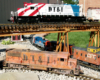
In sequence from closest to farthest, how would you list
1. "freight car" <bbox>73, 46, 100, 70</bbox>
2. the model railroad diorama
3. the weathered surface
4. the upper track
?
the weathered surface < the model railroad diorama < the upper track < "freight car" <bbox>73, 46, 100, 70</bbox>

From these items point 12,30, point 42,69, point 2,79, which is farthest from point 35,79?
point 12,30

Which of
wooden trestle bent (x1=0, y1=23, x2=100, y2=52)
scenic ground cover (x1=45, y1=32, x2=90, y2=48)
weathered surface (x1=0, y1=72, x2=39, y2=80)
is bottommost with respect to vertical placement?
scenic ground cover (x1=45, y1=32, x2=90, y2=48)

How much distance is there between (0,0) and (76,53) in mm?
26712

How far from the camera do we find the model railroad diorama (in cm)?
1297

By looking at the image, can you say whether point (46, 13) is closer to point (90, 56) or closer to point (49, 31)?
point (49, 31)

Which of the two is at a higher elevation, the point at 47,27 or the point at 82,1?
the point at 82,1

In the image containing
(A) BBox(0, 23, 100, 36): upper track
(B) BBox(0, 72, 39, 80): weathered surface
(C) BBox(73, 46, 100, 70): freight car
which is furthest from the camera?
(C) BBox(73, 46, 100, 70): freight car

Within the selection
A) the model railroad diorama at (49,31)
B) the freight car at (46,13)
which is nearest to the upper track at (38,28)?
the model railroad diorama at (49,31)

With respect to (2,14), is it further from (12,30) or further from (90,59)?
(90,59)

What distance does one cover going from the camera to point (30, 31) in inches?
554

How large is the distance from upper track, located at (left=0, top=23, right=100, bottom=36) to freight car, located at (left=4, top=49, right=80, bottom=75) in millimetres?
2349

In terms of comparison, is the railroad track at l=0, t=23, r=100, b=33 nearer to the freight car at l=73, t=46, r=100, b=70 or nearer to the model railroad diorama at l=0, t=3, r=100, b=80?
the model railroad diorama at l=0, t=3, r=100, b=80

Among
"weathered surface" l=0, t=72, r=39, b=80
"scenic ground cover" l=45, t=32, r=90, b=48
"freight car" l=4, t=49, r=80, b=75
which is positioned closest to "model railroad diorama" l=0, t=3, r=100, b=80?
"freight car" l=4, t=49, r=80, b=75

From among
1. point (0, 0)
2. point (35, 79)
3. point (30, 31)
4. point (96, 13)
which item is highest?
point (0, 0)
